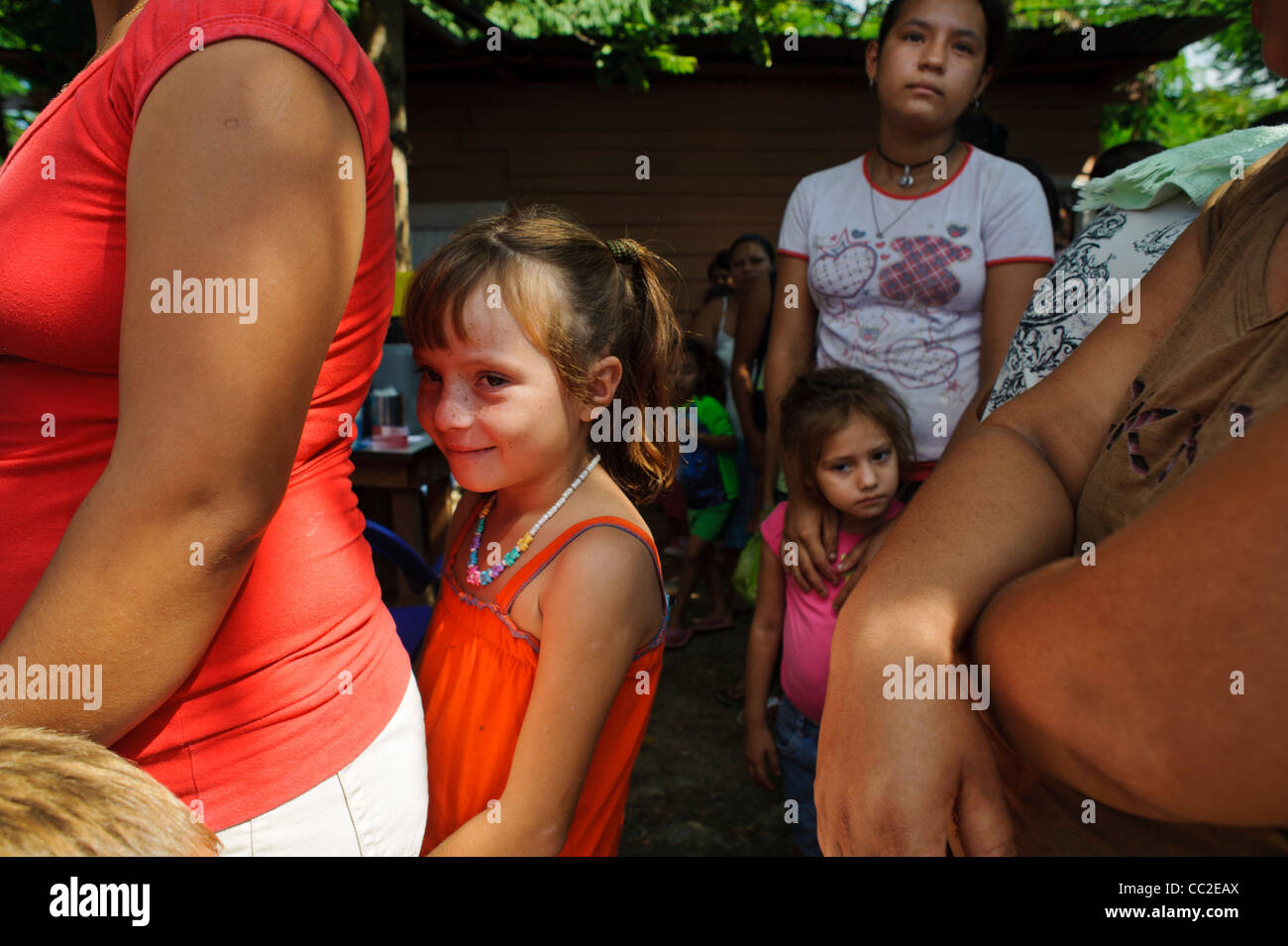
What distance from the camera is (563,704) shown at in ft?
4.19

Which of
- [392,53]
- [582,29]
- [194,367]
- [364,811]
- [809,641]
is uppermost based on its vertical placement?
[582,29]

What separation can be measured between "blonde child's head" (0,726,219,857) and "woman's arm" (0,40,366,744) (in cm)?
12

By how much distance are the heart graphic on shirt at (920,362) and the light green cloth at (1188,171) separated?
0.87 meters

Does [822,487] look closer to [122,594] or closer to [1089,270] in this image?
[1089,270]

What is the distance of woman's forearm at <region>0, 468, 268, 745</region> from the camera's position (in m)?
0.85

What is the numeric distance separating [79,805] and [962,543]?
0.86 metres

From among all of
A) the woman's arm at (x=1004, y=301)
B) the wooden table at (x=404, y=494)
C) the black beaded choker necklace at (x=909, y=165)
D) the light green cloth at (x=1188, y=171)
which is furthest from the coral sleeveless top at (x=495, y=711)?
the wooden table at (x=404, y=494)

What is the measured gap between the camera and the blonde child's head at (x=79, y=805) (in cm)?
68

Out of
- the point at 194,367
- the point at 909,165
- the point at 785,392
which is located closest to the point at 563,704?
the point at 194,367

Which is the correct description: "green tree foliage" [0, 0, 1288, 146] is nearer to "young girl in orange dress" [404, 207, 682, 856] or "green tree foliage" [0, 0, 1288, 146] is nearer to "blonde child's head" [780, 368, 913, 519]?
"blonde child's head" [780, 368, 913, 519]

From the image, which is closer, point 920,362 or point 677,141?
point 920,362

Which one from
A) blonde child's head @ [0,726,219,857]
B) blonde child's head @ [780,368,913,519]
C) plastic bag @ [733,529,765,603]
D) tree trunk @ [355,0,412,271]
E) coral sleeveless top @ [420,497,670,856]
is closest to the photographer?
blonde child's head @ [0,726,219,857]

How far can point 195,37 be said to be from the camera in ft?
2.83

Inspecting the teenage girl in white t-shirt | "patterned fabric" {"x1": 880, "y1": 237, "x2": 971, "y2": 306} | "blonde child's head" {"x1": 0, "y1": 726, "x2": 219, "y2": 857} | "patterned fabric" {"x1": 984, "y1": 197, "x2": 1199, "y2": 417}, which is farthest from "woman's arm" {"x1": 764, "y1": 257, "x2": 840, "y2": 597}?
"blonde child's head" {"x1": 0, "y1": 726, "x2": 219, "y2": 857}
